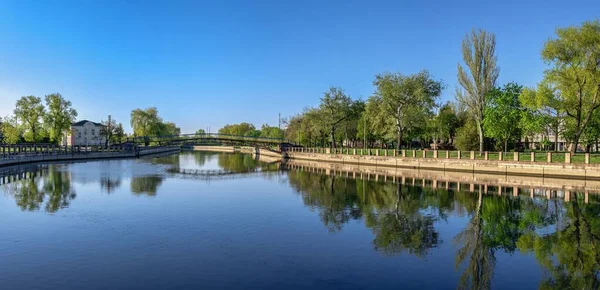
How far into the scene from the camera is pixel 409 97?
68.5 meters

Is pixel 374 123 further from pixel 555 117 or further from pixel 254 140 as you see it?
pixel 254 140

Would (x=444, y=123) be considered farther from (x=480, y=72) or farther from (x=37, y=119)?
(x=37, y=119)

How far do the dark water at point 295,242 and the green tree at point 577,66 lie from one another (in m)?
21.3

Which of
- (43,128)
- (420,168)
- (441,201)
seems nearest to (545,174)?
(420,168)

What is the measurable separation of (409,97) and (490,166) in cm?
2071

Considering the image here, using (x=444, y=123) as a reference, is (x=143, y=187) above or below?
below

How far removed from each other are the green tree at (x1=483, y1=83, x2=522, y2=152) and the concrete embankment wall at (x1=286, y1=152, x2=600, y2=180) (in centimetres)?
664

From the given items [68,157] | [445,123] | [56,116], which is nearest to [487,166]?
[445,123]

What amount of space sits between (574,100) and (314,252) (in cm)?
4471

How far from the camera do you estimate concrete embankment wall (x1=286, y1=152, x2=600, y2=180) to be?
42812mm

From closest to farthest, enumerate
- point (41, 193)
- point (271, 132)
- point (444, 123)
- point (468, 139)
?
point (41, 193) → point (468, 139) → point (444, 123) → point (271, 132)

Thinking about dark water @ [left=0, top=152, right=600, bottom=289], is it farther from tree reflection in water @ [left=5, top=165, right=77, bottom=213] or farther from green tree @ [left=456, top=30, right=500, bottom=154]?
green tree @ [left=456, top=30, right=500, bottom=154]

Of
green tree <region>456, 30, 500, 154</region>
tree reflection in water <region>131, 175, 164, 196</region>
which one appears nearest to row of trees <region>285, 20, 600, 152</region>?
green tree <region>456, 30, 500, 154</region>

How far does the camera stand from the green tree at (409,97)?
67.5 metres
